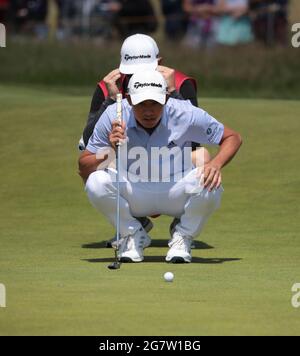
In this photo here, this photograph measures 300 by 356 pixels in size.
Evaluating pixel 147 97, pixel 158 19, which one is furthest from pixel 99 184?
Result: pixel 158 19

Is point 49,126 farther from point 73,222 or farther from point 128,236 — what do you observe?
point 128,236

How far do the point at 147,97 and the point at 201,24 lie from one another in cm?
1630

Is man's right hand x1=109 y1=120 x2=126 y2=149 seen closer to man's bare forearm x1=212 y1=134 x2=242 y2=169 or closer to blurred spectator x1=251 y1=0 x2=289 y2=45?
man's bare forearm x1=212 y1=134 x2=242 y2=169

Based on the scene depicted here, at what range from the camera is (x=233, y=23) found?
2500cm

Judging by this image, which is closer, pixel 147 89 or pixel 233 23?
pixel 147 89

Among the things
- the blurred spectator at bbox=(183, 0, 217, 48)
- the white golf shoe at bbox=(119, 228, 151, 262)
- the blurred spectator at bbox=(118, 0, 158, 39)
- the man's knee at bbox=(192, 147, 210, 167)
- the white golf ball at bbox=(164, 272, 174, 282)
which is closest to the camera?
the white golf ball at bbox=(164, 272, 174, 282)

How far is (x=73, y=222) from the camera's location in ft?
43.6

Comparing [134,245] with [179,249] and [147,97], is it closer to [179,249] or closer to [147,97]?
[179,249]

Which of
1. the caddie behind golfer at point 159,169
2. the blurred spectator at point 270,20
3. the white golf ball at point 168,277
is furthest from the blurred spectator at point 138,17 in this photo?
the white golf ball at point 168,277

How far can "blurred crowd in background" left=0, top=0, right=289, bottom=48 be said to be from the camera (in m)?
24.4

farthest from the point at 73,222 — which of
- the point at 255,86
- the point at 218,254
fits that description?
the point at 255,86

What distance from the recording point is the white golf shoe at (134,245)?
1002cm

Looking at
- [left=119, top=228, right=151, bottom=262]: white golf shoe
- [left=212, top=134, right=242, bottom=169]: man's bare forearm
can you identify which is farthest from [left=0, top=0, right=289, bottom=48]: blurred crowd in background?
[left=119, top=228, right=151, bottom=262]: white golf shoe

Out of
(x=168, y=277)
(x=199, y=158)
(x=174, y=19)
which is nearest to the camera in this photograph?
(x=168, y=277)
